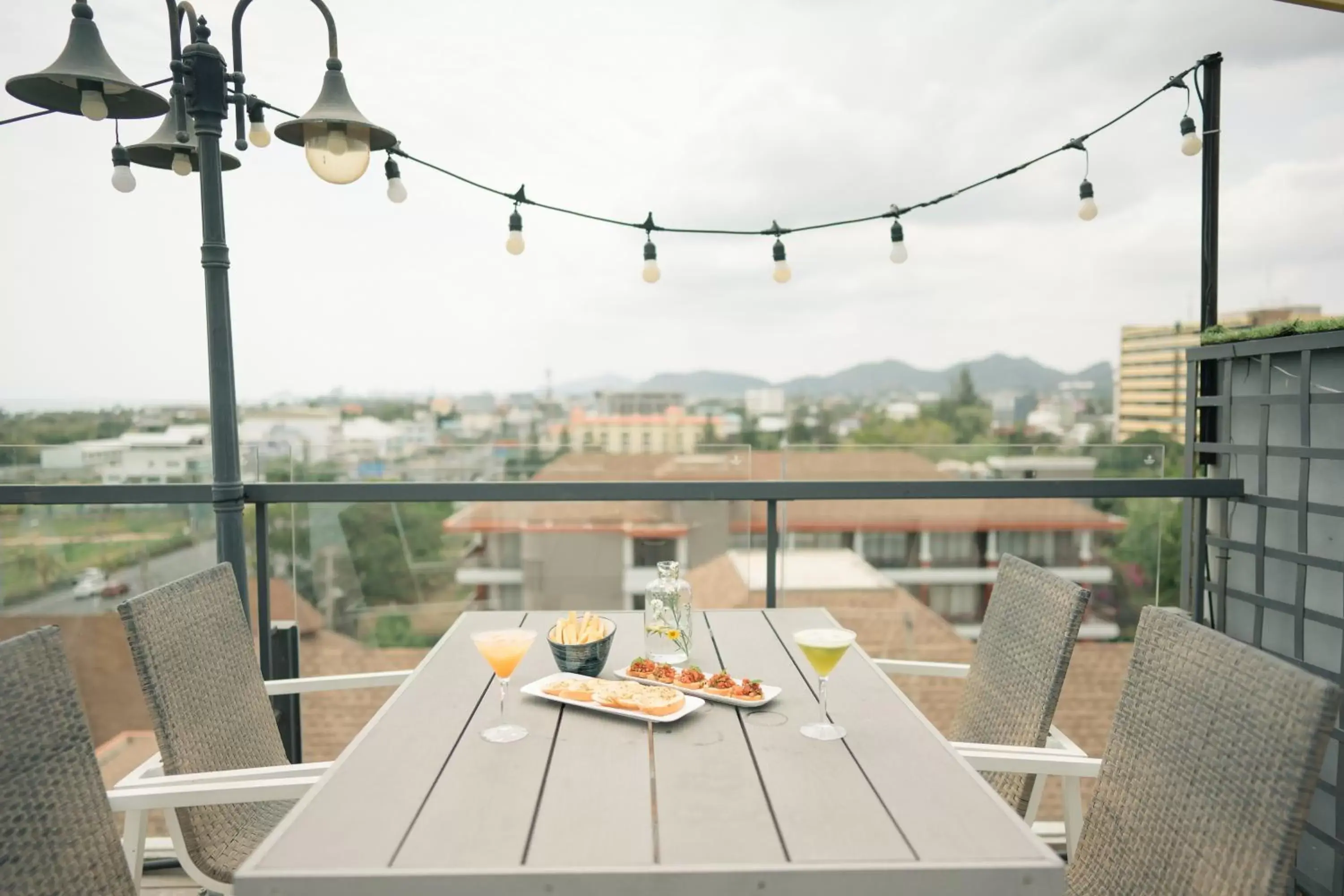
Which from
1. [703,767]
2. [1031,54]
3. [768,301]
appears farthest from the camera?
[768,301]

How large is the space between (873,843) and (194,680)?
51.0 inches

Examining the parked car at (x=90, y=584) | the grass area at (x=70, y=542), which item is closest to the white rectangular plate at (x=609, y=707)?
the grass area at (x=70, y=542)

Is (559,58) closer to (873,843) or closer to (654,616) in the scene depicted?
(654,616)

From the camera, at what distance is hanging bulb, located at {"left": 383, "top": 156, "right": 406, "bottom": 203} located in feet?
8.68

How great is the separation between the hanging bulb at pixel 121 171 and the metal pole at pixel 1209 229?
3465 mm

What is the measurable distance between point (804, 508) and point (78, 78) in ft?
6.98

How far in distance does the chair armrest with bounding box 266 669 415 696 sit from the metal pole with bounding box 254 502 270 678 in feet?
2.24

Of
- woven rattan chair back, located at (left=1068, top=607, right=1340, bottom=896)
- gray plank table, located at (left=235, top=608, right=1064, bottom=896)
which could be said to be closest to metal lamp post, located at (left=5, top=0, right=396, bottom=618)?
gray plank table, located at (left=235, top=608, right=1064, bottom=896)

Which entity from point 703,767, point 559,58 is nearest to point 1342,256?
point 703,767

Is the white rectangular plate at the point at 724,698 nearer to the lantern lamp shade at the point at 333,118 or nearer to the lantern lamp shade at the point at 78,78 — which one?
the lantern lamp shade at the point at 333,118

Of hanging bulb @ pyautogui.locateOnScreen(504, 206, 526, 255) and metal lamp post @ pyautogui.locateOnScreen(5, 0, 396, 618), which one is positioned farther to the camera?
hanging bulb @ pyautogui.locateOnScreen(504, 206, 526, 255)

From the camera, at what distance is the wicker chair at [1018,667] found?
1553 mm

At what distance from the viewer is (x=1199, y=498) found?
2.70m

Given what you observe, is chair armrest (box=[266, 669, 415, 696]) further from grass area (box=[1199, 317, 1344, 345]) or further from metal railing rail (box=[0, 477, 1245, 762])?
grass area (box=[1199, 317, 1344, 345])
